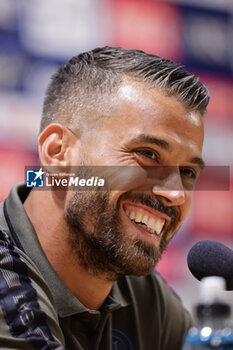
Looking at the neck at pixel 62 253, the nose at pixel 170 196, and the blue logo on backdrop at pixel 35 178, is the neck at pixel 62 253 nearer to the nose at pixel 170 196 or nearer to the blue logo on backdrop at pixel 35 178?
the blue logo on backdrop at pixel 35 178


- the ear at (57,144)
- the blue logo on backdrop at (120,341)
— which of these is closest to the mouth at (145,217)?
the ear at (57,144)

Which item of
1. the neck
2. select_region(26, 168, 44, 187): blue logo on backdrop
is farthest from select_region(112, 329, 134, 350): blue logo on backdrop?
select_region(26, 168, 44, 187): blue logo on backdrop

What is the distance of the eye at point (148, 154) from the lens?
4.08 feet

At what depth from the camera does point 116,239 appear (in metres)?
1.23

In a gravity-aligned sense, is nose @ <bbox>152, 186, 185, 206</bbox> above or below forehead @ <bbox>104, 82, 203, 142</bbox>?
below

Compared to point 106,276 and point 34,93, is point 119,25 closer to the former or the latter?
point 34,93

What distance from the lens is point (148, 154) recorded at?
1254 mm

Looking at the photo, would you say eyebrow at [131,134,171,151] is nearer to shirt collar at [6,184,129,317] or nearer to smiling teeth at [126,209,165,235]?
smiling teeth at [126,209,165,235]

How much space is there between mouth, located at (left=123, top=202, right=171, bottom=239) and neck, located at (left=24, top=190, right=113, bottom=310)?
182mm

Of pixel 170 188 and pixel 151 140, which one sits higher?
pixel 151 140

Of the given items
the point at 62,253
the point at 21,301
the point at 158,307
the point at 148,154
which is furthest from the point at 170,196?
the point at 158,307

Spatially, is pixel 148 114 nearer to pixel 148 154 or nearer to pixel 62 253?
pixel 148 154

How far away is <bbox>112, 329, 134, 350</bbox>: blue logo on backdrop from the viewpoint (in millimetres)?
1413

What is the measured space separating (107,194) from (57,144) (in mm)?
223
